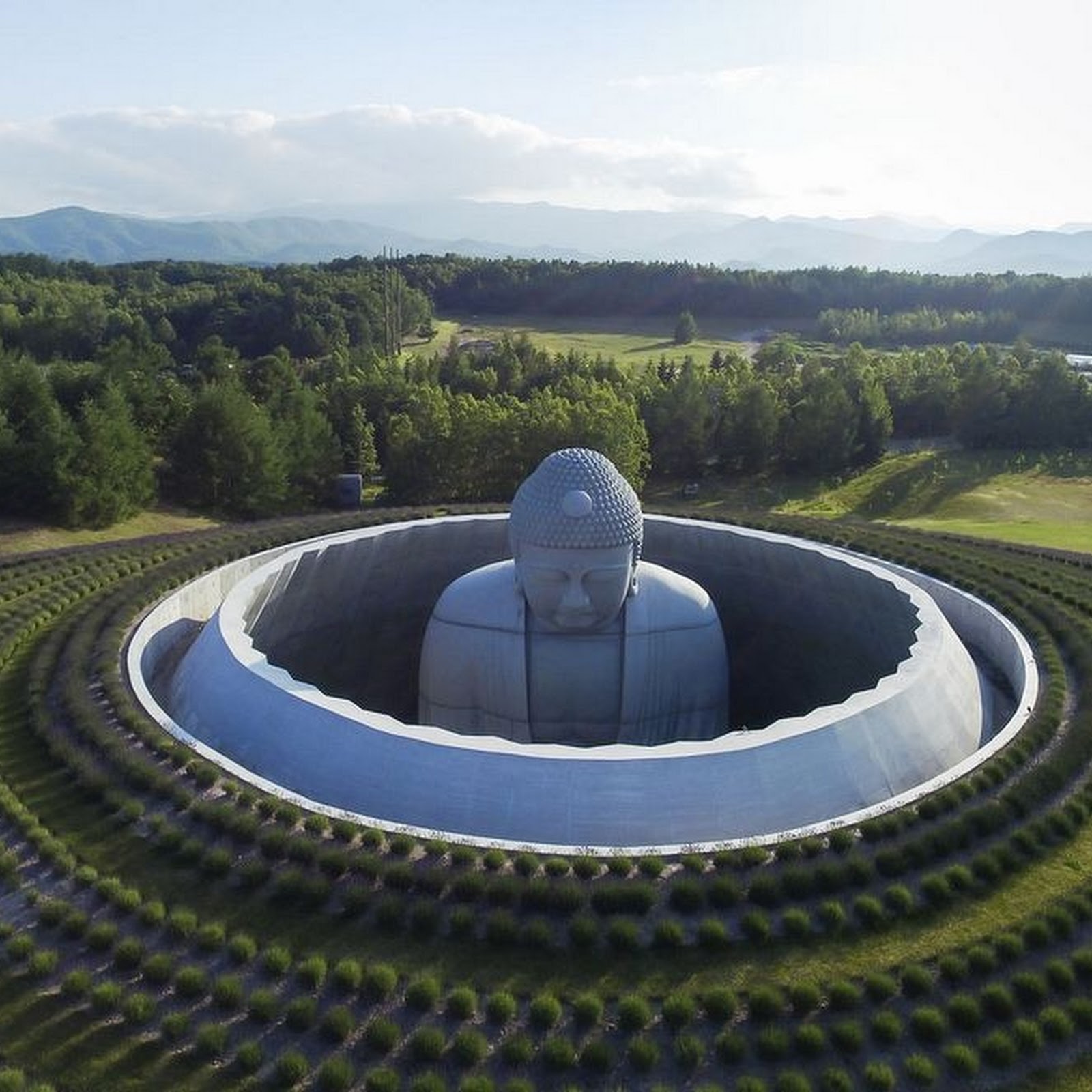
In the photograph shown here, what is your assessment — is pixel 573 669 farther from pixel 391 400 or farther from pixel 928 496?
pixel 928 496

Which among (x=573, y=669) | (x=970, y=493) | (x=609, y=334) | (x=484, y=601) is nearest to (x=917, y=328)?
(x=609, y=334)

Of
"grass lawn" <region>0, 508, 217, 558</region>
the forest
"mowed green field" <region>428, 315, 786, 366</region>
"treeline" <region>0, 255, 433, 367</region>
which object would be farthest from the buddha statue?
"mowed green field" <region>428, 315, 786, 366</region>

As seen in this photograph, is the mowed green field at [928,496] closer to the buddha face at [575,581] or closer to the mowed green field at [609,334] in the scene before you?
the buddha face at [575,581]

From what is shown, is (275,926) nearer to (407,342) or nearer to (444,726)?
(444,726)

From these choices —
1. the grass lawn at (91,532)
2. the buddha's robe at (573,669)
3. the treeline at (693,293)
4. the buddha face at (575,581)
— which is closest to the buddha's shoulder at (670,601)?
the buddha's robe at (573,669)

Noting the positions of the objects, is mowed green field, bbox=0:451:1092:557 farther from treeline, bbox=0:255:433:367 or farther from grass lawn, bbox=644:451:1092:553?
treeline, bbox=0:255:433:367

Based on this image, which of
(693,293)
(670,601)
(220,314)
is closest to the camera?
(670,601)
